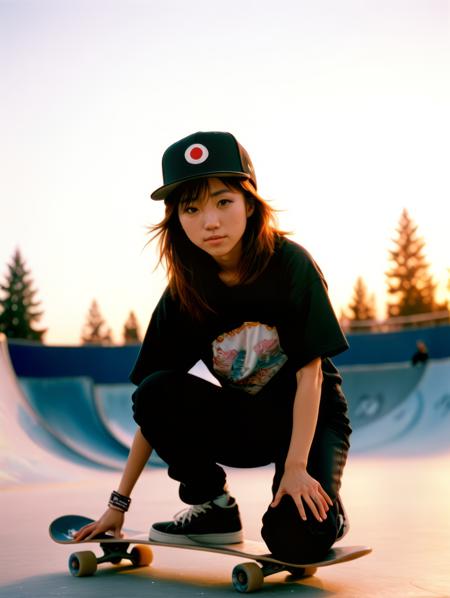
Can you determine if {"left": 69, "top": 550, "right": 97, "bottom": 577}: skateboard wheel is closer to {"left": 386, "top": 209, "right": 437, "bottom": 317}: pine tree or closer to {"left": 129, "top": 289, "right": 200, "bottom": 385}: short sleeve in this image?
{"left": 129, "top": 289, "right": 200, "bottom": 385}: short sleeve

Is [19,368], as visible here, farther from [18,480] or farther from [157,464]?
[18,480]

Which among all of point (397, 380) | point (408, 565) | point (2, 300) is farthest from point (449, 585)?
point (2, 300)

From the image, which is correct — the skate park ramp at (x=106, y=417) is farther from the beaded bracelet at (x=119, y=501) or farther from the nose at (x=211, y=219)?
the nose at (x=211, y=219)

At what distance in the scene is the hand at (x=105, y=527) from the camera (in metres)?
3.43

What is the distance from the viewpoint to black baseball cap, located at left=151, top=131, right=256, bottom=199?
3.16 metres

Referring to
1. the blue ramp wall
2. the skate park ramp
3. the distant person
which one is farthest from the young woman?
the distant person

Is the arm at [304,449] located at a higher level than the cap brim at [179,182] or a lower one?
lower

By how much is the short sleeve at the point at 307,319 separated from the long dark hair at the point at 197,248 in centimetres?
15

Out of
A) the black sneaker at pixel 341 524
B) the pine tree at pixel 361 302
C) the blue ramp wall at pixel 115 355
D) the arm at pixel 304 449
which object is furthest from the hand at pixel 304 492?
the pine tree at pixel 361 302

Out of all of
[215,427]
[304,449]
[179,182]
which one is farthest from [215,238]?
[304,449]

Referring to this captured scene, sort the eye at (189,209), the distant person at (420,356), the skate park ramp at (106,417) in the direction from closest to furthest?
the eye at (189,209) → the skate park ramp at (106,417) → the distant person at (420,356)

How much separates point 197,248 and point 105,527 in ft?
4.13

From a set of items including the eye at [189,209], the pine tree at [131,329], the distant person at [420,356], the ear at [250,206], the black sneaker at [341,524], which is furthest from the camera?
the pine tree at [131,329]

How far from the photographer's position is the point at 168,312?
3453mm
